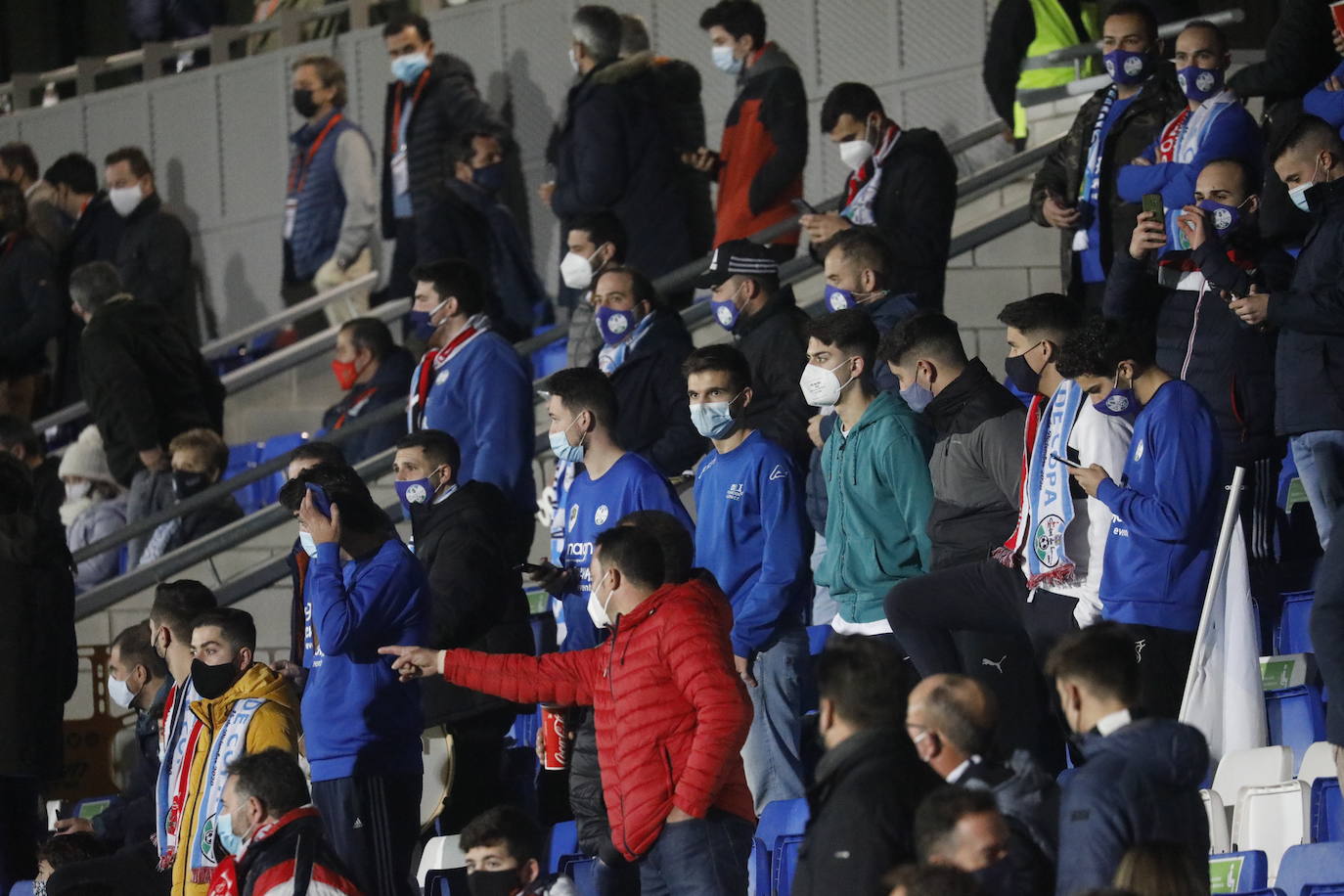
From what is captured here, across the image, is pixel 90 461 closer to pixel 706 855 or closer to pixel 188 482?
pixel 188 482

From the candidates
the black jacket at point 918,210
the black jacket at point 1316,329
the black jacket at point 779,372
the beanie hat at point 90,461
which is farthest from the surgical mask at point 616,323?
the beanie hat at point 90,461

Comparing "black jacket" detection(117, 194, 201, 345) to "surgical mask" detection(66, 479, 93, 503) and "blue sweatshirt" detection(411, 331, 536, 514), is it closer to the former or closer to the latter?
"surgical mask" detection(66, 479, 93, 503)

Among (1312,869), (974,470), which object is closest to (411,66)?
(974,470)

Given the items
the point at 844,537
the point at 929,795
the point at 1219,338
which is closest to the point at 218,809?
the point at 844,537

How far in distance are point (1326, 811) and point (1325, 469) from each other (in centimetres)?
201

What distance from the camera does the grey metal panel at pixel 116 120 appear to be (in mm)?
18812

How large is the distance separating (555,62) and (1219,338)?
8.16 meters

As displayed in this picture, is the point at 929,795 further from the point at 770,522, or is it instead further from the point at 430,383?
the point at 430,383

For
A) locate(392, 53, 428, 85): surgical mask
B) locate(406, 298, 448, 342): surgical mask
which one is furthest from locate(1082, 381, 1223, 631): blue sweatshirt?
locate(392, 53, 428, 85): surgical mask

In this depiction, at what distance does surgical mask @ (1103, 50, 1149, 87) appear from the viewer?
10750mm

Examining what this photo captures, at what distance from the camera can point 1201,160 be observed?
10.1 m

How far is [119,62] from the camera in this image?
63.1 ft

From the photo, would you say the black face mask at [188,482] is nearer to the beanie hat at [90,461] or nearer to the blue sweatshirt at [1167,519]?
the beanie hat at [90,461]

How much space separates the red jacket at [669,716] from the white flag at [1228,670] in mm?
1381
